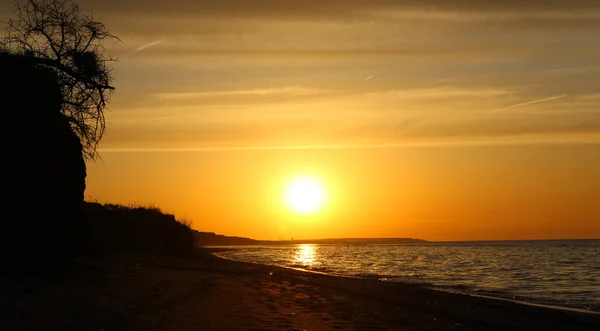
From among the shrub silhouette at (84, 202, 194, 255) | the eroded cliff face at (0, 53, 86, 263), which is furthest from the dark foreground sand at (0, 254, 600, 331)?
the shrub silhouette at (84, 202, 194, 255)

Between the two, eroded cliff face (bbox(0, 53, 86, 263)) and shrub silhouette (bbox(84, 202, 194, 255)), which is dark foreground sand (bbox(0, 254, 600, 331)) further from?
shrub silhouette (bbox(84, 202, 194, 255))

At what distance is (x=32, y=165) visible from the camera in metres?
20.0

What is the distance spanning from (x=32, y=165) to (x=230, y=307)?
24.2 ft

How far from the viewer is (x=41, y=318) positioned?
14430 millimetres

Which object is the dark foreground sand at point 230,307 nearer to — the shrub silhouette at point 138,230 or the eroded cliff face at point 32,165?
the eroded cliff face at point 32,165

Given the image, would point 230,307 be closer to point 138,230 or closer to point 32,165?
point 32,165

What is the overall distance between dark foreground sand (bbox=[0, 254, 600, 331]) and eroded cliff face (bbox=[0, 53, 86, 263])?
138cm

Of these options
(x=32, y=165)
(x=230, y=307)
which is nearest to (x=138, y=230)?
(x=32, y=165)

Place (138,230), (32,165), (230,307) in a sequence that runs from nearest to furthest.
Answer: (230,307)
(32,165)
(138,230)

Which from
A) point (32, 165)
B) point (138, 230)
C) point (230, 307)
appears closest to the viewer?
point (230, 307)

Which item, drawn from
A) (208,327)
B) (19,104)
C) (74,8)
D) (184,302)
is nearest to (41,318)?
(208,327)

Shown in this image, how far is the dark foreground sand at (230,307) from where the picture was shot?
15.1 metres

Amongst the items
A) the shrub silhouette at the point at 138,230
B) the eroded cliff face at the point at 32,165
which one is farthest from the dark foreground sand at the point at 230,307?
the shrub silhouette at the point at 138,230

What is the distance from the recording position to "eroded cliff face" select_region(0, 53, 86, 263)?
64.1 ft
